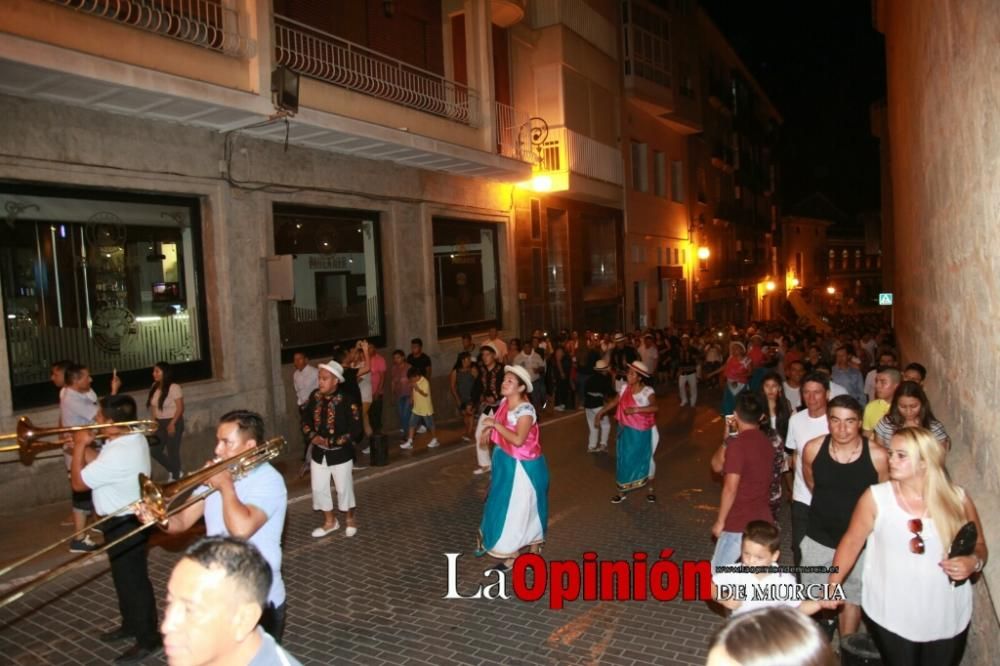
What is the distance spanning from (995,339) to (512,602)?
12.8 feet

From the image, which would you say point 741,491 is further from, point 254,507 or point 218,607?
point 218,607

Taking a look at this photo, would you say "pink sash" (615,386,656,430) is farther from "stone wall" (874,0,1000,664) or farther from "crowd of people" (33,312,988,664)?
"stone wall" (874,0,1000,664)

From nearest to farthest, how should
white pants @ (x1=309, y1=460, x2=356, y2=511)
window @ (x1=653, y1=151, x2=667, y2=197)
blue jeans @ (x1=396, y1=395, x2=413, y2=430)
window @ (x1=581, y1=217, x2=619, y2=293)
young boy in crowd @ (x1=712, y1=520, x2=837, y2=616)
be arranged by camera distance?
young boy in crowd @ (x1=712, y1=520, x2=837, y2=616), white pants @ (x1=309, y1=460, x2=356, y2=511), blue jeans @ (x1=396, y1=395, x2=413, y2=430), window @ (x1=581, y1=217, x2=619, y2=293), window @ (x1=653, y1=151, x2=667, y2=197)

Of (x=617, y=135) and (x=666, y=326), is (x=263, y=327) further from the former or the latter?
(x=666, y=326)

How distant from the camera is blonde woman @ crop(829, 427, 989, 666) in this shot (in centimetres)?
356

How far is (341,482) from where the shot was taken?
7.96m

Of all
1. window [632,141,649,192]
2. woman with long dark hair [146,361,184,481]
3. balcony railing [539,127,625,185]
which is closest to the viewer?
woman with long dark hair [146,361,184,481]

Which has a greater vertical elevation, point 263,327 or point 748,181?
point 748,181

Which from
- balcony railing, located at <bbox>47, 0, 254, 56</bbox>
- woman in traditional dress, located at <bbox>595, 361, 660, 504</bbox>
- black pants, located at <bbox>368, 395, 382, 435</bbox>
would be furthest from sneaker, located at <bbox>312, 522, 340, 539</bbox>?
balcony railing, located at <bbox>47, 0, 254, 56</bbox>

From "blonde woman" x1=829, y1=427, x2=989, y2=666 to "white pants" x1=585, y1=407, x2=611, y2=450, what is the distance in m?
8.17

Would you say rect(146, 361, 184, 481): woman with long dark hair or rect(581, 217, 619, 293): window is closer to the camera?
rect(146, 361, 184, 481): woman with long dark hair

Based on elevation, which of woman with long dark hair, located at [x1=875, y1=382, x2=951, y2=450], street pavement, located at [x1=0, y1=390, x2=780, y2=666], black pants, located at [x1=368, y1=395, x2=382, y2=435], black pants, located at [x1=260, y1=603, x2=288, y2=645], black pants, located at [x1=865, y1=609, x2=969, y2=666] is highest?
woman with long dark hair, located at [x1=875, y1=382, x2=951, y2=450]

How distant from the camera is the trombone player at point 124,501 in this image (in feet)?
16.6

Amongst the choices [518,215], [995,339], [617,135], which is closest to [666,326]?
[617,135]
